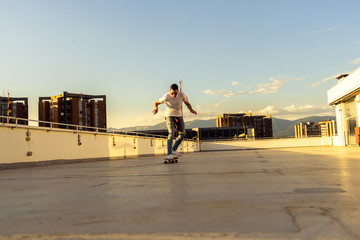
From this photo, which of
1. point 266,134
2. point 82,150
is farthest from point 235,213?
point 266,134

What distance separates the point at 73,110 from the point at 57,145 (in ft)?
295

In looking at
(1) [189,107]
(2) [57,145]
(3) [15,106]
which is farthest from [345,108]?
(3) [15,106]

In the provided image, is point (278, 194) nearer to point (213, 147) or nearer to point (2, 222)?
point (2, 222)

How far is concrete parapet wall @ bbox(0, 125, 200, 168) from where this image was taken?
9.52 metres

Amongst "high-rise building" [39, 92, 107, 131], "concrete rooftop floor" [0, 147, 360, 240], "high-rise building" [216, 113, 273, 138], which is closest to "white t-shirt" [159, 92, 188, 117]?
"concrete rooftop floor" [0, 147, 360, 240]

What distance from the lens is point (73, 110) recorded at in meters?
97.0

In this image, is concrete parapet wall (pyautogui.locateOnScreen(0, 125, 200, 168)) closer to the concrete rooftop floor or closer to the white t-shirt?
the white t-shirt

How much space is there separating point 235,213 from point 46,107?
347 ft

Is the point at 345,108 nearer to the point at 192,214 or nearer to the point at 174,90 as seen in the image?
the point at 174,90

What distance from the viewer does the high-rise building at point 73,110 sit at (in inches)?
3834

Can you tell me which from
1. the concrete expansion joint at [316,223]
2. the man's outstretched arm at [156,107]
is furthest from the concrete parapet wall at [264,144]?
the concrete expansion joint at [316,223]

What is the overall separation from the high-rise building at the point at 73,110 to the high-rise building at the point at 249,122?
83533mm

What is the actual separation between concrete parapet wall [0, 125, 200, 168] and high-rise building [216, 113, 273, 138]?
148719mm

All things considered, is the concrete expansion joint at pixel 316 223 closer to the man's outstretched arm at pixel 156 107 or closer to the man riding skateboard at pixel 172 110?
the man riding skateboard at pixel 172 110
